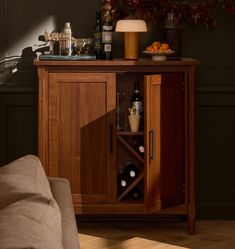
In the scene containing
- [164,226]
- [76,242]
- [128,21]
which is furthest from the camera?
[164,226]

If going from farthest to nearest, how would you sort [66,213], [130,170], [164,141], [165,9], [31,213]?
[165,9], [130,170], [164,141], [66,213], [31,213]

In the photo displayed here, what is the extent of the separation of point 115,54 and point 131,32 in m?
0.29

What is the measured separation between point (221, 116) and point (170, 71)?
582mm

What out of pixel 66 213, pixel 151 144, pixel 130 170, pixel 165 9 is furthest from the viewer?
pixel 165 9

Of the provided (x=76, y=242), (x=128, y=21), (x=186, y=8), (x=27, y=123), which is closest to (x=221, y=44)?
(x=186, y=8)

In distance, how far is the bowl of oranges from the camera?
4.32 meters

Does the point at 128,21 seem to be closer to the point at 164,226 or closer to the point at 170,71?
the point at 170,71

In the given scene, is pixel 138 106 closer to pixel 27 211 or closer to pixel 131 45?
pixel 131 45

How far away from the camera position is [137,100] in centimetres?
435

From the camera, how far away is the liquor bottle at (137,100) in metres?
4.32

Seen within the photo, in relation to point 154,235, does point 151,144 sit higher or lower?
higher

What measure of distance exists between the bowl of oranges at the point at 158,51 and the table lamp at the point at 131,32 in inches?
3.1

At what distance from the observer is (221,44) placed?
464 centimetres

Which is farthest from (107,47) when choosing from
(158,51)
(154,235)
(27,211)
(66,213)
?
(27,211)
